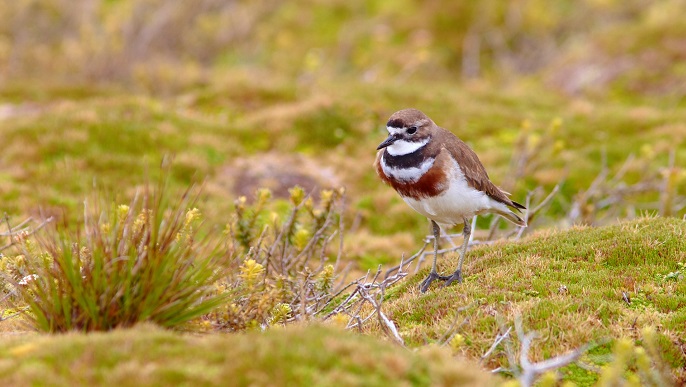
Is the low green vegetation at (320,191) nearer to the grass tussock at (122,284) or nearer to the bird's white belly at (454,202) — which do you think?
the grass tussock at (122,284)

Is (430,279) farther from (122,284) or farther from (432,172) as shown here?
(122,284)

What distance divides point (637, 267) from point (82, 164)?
27.3 feet

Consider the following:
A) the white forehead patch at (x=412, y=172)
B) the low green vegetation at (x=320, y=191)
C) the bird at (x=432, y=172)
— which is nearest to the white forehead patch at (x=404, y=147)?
the bird at (x=432, y=172)

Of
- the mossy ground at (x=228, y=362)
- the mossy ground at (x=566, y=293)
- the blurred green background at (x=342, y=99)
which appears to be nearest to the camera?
the mossy ground at (x=228, y=362)

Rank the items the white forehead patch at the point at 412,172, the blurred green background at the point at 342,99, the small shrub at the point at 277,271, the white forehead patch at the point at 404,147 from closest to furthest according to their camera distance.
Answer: the small shrub at the point at 277,271, the white forehead patch at the point at 412,172, the white forehead patch at the point at 404,147, the blurred green background at the point at 342,99

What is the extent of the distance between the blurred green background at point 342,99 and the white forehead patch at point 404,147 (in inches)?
99.4

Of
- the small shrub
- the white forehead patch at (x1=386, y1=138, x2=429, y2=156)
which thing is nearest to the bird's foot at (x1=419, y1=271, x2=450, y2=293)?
the small shrub

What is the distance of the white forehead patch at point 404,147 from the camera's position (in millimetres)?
7023

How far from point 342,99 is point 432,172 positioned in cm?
804

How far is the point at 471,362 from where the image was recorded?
213 inches

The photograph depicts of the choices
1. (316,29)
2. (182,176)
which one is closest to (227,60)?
(316,29)

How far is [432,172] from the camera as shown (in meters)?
6.80

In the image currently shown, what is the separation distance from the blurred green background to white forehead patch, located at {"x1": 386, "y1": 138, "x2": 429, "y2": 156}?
8.28 ft

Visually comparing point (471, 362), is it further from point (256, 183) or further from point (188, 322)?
point (256, 183)
